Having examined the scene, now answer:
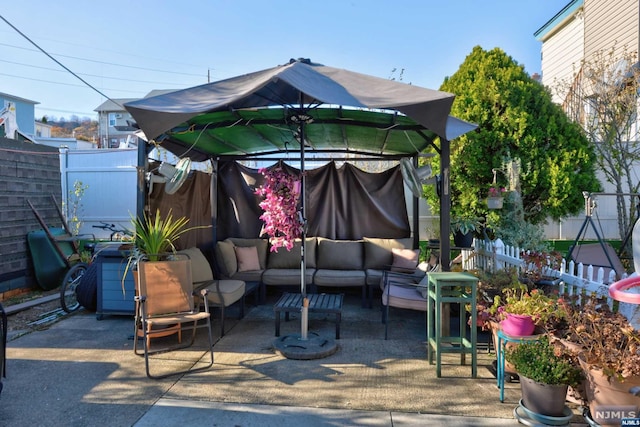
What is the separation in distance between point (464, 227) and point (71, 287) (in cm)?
552

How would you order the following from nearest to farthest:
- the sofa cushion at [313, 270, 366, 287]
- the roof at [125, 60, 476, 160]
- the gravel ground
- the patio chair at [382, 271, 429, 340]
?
the roof at [125, 60, 476, 160] < the patio chair at [382, 271, 429, 340] < the gravel ground < the sofa cushion at [313, 270, 366, 287]

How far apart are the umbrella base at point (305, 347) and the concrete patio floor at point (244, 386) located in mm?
62

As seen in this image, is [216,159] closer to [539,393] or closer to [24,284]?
[24,284]

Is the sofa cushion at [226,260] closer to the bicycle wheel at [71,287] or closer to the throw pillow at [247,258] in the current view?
the throw pillow at [247,258]

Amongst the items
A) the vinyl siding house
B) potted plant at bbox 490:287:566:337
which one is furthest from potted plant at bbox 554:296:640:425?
the vinyl siding house

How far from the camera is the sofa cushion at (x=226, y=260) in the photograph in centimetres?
610

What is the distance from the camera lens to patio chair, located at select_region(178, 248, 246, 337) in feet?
15.3

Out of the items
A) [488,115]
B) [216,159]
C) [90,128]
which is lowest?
[216,159]

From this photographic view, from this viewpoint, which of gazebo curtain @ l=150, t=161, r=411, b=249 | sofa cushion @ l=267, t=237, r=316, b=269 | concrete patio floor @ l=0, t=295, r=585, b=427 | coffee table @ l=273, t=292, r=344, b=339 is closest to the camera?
concrete patio floor @ l=0, t=295, r=585, b=427

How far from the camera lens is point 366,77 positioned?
385 centimetres

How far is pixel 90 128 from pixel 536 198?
36.6 meters

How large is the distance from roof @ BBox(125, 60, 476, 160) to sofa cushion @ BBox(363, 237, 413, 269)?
1443 millimetres

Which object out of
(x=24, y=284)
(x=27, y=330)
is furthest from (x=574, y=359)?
(x=24, y=284)

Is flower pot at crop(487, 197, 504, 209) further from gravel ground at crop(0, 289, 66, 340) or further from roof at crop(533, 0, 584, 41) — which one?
roof at crop(533, 0, 584, 41)
